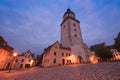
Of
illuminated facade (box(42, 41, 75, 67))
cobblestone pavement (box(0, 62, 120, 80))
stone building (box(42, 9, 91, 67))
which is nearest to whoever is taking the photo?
cobblestone pavement (box(0, 62, 120, 80))

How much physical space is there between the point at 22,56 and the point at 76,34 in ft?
89.6

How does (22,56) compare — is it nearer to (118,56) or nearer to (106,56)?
(106,56)

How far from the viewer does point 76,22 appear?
139 ft

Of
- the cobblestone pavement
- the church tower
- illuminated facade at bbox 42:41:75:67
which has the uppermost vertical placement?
the church tower

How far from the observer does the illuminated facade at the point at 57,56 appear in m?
31.6

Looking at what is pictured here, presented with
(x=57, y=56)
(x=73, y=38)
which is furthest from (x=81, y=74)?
(x=73, y=38)

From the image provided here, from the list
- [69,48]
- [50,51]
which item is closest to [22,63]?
[50,51]

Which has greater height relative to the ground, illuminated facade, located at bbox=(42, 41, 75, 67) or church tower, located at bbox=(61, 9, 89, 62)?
church tower, located at bbox=(61, 9, 89, 62)

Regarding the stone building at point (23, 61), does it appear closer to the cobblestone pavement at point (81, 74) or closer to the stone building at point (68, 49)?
the stone building at point (68, 49)

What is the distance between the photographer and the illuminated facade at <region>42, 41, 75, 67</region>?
31.6m

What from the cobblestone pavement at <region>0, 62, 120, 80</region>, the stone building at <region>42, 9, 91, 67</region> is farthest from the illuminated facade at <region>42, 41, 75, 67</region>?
the cobblestone pavement at <region>0, 62, 120, 80</region>

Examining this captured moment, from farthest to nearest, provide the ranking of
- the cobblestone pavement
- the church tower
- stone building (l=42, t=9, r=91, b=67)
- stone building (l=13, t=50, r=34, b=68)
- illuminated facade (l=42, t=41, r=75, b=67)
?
→ stone building (l=13, t=50, r=34, b=68) → the church tower → stone building (l=42, t=9, r=91, b=67) → illuminated facade (l=42, t=41, r=75, b=67) → the cobblestone pavement

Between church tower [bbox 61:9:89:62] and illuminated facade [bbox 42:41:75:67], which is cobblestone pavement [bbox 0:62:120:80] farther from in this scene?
church tower [bbox 61:9:89:62]

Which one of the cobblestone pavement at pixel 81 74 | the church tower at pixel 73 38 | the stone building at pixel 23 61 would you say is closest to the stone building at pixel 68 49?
the church tower at pixel 73 38
